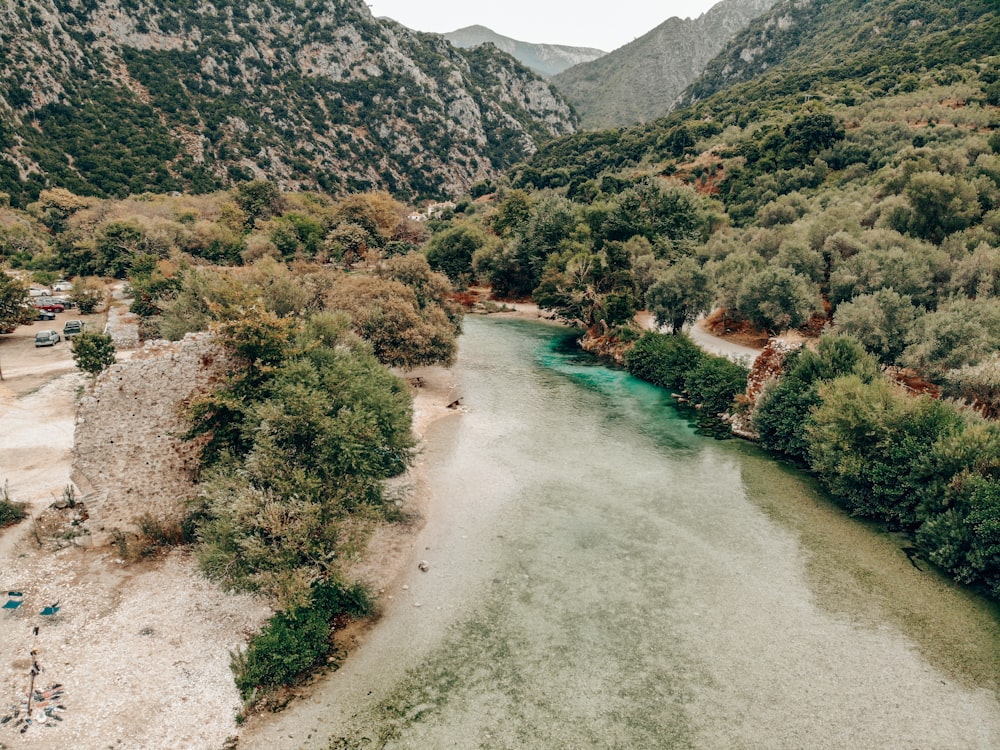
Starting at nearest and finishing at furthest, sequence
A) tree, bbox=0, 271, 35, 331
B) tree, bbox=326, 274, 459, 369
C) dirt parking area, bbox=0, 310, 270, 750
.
A: dirt parking area, bbox=0, 310, 270, 750
tree, bbox=326, 274, 459, 369
tree, bbox=0, 271, 35, 331

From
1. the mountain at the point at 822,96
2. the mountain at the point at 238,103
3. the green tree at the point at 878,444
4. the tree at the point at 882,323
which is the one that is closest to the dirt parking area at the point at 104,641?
the green tree at the point at 878,444

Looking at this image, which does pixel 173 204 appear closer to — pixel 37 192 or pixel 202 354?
pixel 37 192

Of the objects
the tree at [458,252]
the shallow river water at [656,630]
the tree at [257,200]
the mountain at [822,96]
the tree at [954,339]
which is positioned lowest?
the shallow river water at [656,630]

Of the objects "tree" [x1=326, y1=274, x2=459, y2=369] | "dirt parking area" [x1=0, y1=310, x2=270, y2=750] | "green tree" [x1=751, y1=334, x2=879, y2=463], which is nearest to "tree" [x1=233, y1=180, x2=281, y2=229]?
"tree" [x1=326, y1=274, x2=459, y2=369]

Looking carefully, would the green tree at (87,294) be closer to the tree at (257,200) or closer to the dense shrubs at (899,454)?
the tree at (257,200)

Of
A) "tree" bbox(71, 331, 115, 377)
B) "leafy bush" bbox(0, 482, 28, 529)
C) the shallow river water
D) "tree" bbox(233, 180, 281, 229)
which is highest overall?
"tree" bbox(233, 180, 281, 229)

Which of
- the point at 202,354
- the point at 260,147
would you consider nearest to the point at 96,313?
the point at 202,354

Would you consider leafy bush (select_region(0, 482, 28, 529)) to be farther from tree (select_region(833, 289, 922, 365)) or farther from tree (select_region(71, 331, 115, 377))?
tree (select_region(833, 289, 922, 365))
